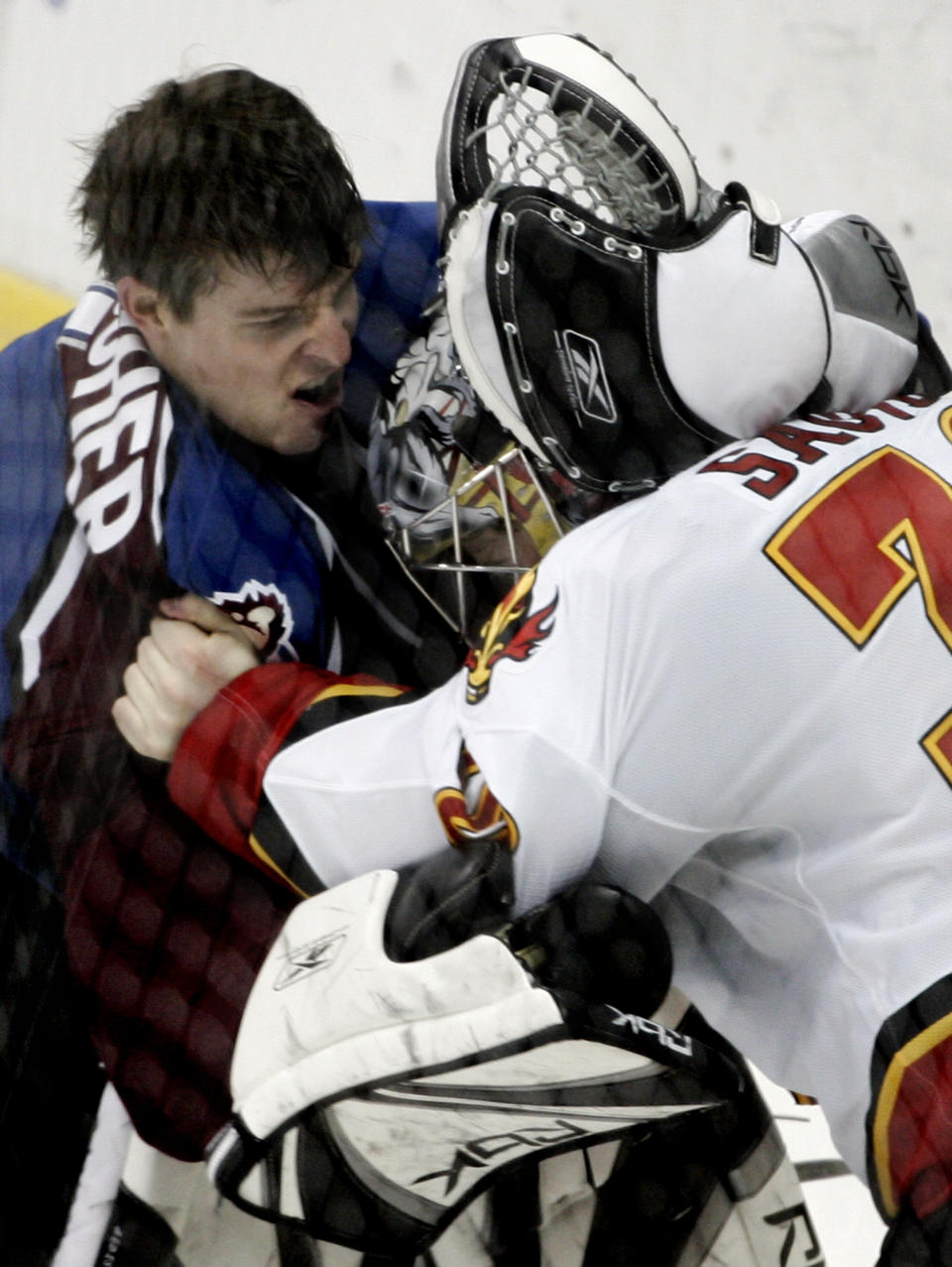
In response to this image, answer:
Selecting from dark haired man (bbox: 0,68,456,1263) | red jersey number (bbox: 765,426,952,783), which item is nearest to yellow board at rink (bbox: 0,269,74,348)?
dark haired man (bbox: 0,68,456,1263)

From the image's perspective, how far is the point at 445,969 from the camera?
2.10 feet

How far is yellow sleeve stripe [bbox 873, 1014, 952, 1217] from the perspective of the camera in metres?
0.62

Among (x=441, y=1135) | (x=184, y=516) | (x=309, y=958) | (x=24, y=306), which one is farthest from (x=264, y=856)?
(x=24, y=306)

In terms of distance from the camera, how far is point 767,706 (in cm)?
58

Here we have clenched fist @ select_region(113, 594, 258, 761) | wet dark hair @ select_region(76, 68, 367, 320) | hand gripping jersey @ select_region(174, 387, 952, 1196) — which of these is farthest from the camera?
wet dark hair @ select_region(76, 68, 367, 320)

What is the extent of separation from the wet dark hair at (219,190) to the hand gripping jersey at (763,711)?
0.39 m

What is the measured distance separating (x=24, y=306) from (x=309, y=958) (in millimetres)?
1233

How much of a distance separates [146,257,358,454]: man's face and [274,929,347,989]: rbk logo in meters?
0.41

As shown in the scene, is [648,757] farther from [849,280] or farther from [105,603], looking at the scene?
[105,603]

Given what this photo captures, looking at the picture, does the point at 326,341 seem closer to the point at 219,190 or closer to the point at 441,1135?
the point at 219,190

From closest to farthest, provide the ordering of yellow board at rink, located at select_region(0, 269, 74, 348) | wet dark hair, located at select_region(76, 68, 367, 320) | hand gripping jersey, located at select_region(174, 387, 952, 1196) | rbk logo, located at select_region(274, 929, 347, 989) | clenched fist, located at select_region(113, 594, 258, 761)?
hand gripping jersey, located at select_region(174, 387, 952, 1196), rbk logo, located at select_region(274, 929, 347, 989), clenched fist, located at select_region(113, 594, 258, 761), wet dark hair, located at select_region(76, 68, 367, 320), yellow board at rink, located at select_region(0, 269, 74, 348)

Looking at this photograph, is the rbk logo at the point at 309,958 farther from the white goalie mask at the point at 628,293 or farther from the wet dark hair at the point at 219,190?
the wet dark hair at the point at 219,190

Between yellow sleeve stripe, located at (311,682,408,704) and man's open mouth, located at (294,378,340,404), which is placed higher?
man's open mouth, located at (294,378,340,404)

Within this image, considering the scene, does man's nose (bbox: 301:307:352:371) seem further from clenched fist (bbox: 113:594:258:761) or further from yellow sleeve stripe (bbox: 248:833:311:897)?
yellow sleeve stripe (bbox: 248:833:311:897)
